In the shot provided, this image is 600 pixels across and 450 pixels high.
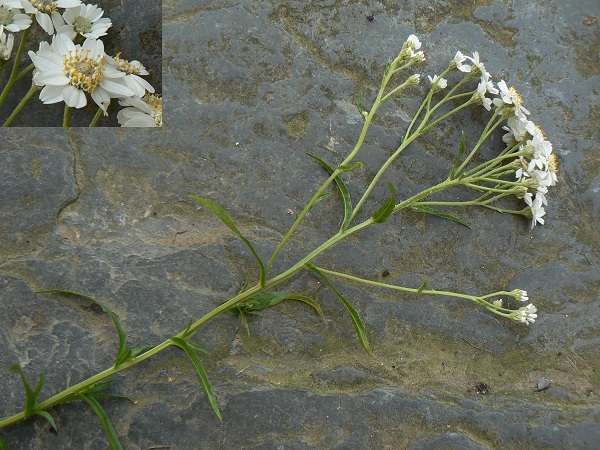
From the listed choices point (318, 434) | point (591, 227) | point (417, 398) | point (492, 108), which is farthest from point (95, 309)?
point (591, 227)

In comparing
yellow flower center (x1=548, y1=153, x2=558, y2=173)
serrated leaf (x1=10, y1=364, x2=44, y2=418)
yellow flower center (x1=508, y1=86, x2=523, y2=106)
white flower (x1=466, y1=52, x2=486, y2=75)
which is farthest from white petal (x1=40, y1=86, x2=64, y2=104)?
yellow flower center (x1=548, y1=153, x2=558, y2=173)

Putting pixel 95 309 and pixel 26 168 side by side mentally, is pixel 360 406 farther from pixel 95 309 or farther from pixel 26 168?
pixel 26 168

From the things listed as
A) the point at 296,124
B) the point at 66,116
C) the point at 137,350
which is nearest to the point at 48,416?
the point at 137,350

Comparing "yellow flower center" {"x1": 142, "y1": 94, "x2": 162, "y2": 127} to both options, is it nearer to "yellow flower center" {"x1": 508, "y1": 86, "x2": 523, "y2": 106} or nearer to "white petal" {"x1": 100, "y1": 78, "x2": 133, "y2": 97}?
"white petal" {"x1": 100, "y1": 78, "x2": 133, "y2": 97}

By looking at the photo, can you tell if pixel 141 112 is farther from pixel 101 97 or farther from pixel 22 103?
pixel 22 103

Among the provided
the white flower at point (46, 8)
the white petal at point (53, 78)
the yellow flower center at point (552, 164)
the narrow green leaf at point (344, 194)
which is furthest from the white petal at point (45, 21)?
the yellow flower center at point (552, 164)

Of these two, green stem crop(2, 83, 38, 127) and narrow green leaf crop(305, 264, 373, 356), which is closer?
narrow green leaf crop(305, 264, 373, 356)
